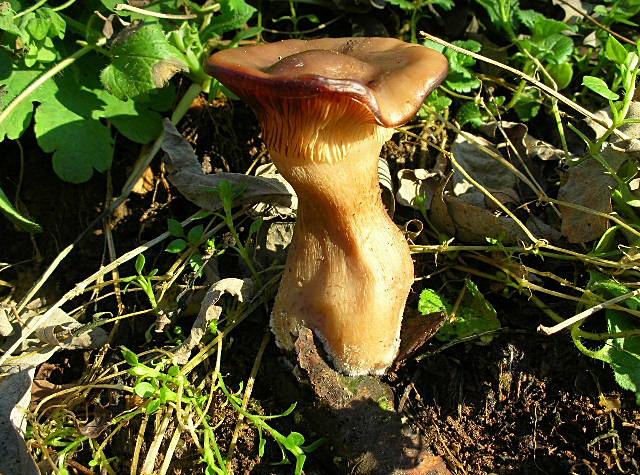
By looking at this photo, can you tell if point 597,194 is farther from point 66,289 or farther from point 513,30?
point 66,289

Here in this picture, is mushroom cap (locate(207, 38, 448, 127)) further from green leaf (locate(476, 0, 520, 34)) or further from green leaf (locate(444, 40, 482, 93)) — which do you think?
green leaf (locate(476, 0, 520, 34))

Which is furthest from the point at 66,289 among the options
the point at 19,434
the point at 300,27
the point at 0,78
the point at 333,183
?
the point at 300,27

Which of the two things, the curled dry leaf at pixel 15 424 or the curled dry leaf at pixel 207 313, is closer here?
the curled dry leaf at pixel 15 424

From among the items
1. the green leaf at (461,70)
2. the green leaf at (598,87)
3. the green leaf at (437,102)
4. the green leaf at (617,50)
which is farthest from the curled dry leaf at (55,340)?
the green leaf at (617,50)

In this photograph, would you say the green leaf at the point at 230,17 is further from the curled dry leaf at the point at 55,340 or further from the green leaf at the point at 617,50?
the green leaf at the point at 617,50

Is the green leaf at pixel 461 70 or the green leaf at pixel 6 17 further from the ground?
the green leaf at pixel 6 17

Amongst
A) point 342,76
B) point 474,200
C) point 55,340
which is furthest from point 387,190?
point 55,340

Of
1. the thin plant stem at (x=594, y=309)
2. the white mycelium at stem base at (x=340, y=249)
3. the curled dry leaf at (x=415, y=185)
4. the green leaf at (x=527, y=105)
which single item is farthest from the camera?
the green leaf at (x=527, y=105)
